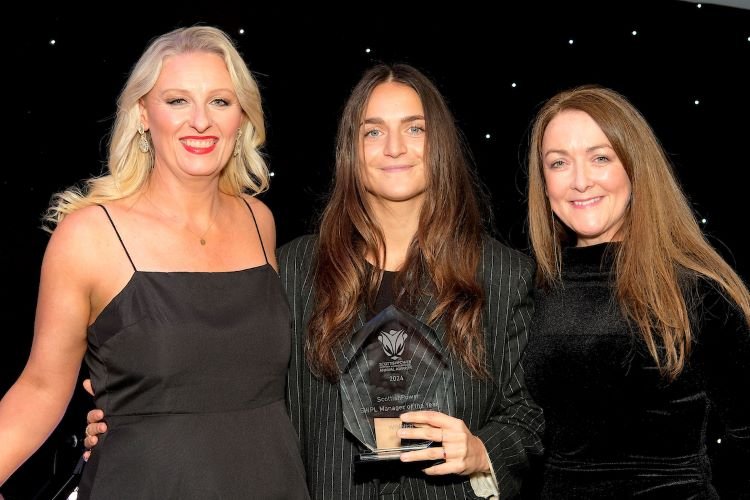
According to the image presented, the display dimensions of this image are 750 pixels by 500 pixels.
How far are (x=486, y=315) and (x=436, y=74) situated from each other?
68.6 inches

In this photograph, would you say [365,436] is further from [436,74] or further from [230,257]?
[436,74]

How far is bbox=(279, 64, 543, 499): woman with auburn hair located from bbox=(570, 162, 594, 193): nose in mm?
269

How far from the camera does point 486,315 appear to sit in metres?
2.39

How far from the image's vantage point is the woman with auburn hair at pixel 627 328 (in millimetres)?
2195

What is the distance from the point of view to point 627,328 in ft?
7.44

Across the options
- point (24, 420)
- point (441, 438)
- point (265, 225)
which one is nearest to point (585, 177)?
point (441, 438)

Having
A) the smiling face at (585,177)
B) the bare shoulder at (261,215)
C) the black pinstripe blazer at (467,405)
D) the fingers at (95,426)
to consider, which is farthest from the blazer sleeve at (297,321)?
the smiling face at (585,177)

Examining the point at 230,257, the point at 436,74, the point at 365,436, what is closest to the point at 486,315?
the point at 365,436

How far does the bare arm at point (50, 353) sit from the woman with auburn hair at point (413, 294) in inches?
22.7

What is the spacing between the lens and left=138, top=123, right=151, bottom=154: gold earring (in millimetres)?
2420

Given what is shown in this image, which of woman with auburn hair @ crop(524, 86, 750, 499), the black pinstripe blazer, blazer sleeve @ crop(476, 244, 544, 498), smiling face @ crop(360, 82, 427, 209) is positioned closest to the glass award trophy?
the black pinstripe blazer

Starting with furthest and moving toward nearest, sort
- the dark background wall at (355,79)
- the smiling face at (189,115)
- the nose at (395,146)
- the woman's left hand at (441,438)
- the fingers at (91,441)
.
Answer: the dark background wall at (355,79) → the nose at (395,146) → the smiling face at (189,115) → the fingers at (91,441) → the woman's left hand at (441,438)

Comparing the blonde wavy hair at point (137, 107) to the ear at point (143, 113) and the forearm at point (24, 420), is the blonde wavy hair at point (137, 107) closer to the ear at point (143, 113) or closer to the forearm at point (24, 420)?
the ear at point (143, 113)

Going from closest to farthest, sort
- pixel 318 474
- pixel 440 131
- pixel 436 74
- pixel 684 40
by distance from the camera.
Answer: pixel 318 474, pixel 440 131, pixel 436 74, pixel 684 40
